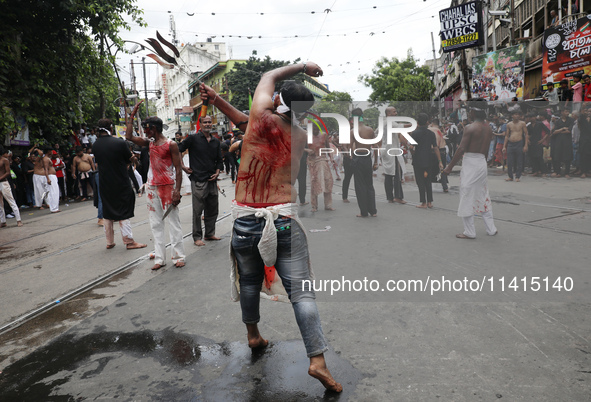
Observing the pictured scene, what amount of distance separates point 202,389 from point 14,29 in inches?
526

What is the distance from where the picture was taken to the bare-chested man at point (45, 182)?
10971 millimetres

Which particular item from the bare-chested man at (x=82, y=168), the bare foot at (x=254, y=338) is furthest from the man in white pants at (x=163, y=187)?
the bare-chested man at (x=82, y=168)

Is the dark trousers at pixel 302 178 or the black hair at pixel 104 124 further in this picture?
the black hair at pixel 104 124

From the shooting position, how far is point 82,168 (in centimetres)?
1311

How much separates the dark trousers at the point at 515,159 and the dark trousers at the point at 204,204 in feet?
12.6

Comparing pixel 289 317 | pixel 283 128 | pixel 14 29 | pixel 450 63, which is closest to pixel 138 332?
pixel 289 317

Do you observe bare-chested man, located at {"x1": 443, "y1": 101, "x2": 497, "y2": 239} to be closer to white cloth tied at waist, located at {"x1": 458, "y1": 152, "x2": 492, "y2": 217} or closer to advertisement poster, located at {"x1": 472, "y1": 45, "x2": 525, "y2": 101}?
white cloth tied at waist, located at {"x1": 458, "y1": 152, "x2": 492, "y2": 217}

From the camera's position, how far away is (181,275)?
174 inches

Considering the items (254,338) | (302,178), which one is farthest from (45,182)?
(254,338)

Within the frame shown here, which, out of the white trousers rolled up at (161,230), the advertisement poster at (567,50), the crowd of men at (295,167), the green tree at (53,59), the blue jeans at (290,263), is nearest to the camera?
the blue jeans at (290,263)

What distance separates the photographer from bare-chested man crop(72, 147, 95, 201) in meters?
13.0

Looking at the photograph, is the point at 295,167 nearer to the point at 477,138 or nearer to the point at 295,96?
the point at 295,96

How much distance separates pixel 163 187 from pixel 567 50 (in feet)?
46.5

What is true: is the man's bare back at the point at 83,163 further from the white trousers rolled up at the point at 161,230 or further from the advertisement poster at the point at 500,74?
the advertisement poster at the point at 500,74
